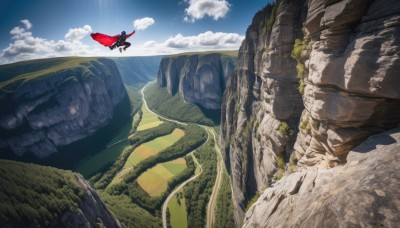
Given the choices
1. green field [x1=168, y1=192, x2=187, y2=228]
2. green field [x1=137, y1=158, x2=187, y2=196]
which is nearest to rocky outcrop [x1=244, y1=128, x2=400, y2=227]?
green field [x1=168, y1=192, x2=187, y2=228]

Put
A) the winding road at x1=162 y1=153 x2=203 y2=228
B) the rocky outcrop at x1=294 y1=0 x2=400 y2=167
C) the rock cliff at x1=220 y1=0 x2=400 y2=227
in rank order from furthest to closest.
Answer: the winding road at x1=162 y1=153 x2=203 y2=228 → the rock cliff at x1=220 y1=0 x2=400 y2=227 → the rocky outcrop at x1=294 y1=0 x2=400 y2=167

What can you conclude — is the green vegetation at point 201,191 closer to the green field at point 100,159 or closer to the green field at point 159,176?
the green field at point 159,176

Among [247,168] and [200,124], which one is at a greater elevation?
[247,168]

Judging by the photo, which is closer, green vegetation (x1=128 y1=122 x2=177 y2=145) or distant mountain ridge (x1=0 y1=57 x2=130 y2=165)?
distant mountain ridge (x1=0 y1=57 x2=130 y2=165)

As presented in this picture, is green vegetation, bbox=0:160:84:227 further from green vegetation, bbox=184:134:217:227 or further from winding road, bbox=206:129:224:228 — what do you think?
winding road, bbox=206:129:224:228

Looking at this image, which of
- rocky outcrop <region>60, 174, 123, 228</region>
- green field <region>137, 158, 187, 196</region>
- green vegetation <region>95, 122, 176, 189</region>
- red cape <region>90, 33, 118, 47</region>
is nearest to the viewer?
red cape <region>90, 33, 118, 47</region>

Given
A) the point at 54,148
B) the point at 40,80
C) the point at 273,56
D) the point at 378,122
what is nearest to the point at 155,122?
the point at 54,148

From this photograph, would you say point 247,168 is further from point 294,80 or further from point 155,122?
point 155,122

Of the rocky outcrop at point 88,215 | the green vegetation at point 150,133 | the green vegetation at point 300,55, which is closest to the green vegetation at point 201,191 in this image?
the rocky outcrop at point 88,215
